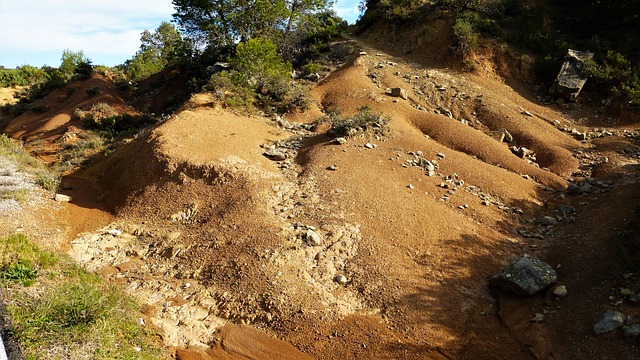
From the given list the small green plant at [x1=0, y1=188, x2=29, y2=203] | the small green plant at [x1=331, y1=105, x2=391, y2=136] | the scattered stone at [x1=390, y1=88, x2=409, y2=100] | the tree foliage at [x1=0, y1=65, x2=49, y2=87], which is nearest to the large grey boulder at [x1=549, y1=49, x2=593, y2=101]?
the scattered stone at [x1=390, y1=88, x2=409, y2=100]

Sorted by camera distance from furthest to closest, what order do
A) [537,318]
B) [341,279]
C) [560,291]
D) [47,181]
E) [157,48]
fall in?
[157,48], [47,181], [341,279], [560,291], [537,318]

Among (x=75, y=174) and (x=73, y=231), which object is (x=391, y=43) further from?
(x=73, y=231)

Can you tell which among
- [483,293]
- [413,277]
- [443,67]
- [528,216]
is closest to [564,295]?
[483,293]

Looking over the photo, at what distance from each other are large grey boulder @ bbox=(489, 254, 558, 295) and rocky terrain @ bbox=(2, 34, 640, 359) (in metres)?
0.04

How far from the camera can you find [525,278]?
7.09m

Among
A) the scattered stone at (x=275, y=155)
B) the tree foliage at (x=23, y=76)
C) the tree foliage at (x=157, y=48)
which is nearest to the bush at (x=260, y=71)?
the scattered stone at (x=275, y=155)

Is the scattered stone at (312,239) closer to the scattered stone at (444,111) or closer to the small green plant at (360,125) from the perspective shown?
the small green plant at (360,125)

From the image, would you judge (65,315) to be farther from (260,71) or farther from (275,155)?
(260,71)

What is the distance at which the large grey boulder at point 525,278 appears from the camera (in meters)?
7.02

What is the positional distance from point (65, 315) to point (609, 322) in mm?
7861

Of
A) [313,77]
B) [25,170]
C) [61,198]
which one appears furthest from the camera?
[313,77]

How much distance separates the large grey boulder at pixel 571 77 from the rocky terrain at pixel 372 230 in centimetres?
95

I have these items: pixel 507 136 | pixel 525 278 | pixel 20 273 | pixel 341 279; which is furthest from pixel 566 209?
pixel 20 273

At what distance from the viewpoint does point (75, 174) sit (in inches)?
532
